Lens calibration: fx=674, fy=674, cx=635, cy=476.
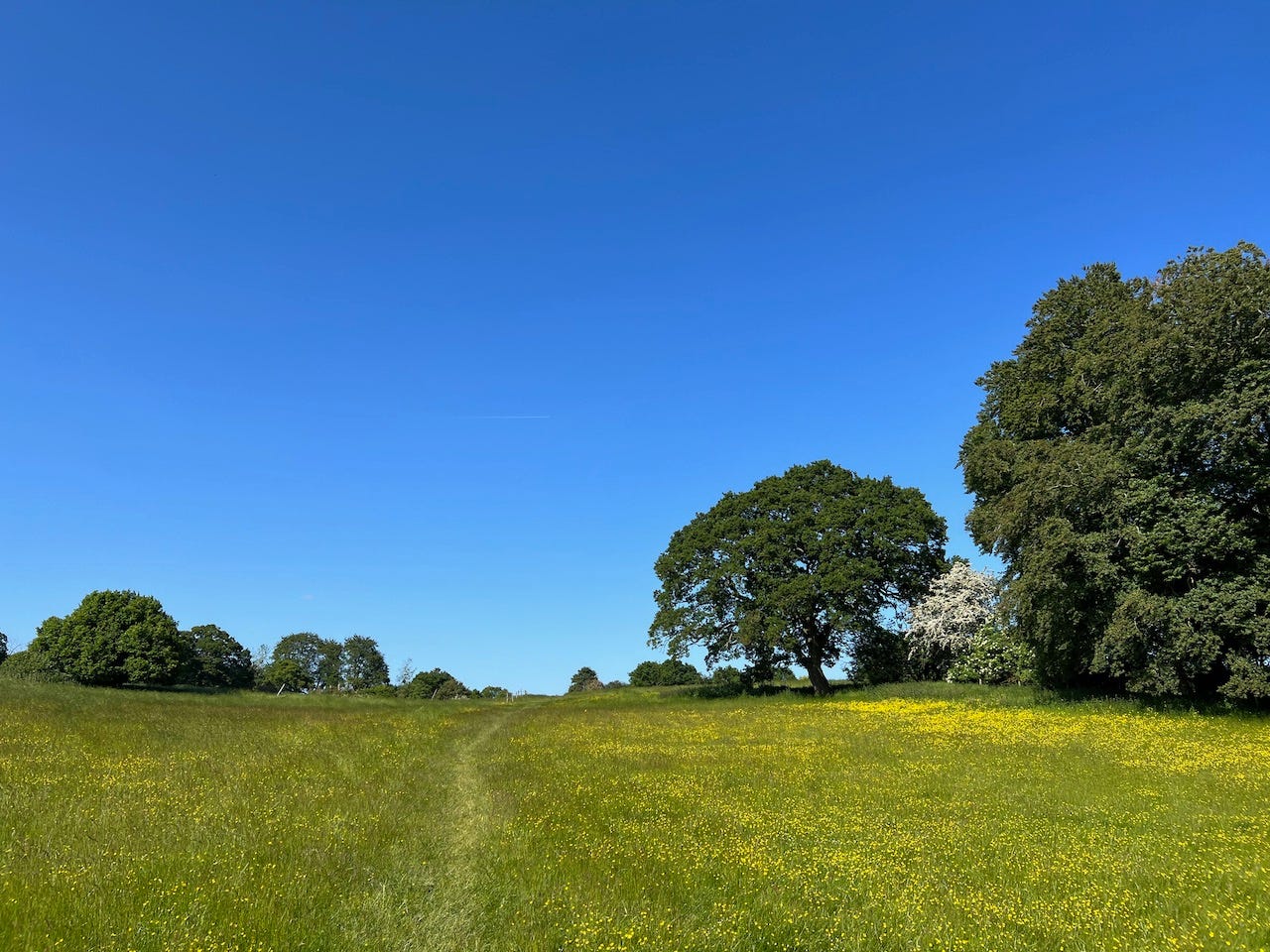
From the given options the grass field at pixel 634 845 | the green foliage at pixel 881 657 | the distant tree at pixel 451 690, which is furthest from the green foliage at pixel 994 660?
the distant tree at pixel 451 690

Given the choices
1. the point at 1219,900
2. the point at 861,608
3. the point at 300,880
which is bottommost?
the point at 1219,900

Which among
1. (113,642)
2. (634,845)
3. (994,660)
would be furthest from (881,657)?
(113,642)

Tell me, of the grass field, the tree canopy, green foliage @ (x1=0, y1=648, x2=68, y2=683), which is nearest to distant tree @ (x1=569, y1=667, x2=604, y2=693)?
the tree canopy

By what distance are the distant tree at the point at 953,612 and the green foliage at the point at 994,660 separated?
87 centimetres

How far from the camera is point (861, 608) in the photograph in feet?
168

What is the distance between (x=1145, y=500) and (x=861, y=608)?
2532 centimetres

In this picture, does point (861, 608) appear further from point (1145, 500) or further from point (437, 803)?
point (437, 803)

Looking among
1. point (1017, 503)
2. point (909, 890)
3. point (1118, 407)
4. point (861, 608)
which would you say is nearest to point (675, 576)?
point (861, 608)

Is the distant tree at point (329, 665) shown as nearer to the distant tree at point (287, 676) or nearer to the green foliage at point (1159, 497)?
the distant tree at point (287, 676)

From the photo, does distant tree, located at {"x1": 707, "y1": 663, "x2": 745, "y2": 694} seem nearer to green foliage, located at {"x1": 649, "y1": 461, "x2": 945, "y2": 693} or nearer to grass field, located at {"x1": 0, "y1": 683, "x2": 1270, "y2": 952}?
green foliage, located at {"x1": 649, "y1": 461, "x2": 945, "y2": 693}

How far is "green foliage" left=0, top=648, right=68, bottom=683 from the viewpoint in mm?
60284

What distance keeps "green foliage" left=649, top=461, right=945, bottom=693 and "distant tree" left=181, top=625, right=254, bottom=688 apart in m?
93.5

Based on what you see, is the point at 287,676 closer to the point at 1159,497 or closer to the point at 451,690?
the point at 451,690

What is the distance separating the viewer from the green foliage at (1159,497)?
2619 cm
